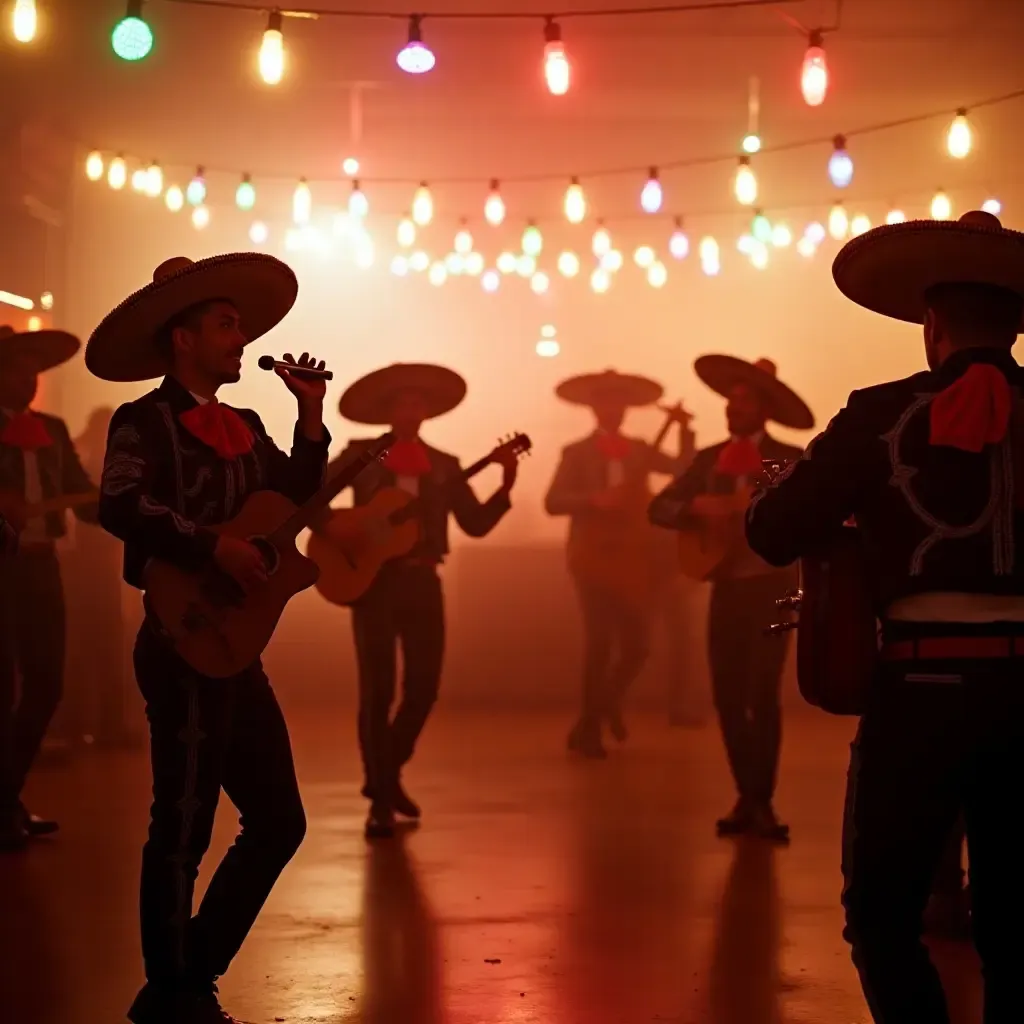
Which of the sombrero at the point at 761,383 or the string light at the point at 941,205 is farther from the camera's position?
the string light at the point at 941,205

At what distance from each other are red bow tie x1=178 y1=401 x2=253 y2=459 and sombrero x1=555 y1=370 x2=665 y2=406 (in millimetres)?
4624

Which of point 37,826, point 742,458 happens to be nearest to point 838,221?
point 742,458

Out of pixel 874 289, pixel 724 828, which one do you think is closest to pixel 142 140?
pixel 724 828

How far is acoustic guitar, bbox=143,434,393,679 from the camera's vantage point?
2486mm

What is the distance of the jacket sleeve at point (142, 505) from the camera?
244cm

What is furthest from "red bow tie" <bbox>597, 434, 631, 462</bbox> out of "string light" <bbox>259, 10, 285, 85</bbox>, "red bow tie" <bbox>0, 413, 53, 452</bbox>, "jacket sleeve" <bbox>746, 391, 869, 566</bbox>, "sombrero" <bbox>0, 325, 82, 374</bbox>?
"jacket sleeve" <bbox>746, 391, 869, 566</bbox>

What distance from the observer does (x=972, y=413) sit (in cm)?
195

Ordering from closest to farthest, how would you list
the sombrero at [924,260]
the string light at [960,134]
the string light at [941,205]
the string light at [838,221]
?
the sombrero at [924,260] → the string light at [960,134] → the string light at [941,205] → the string light at [838,221]

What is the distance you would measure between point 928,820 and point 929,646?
0.24 meters

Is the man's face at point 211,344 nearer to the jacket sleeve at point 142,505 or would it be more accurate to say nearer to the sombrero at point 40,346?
the jacket sleeve at point 142,505

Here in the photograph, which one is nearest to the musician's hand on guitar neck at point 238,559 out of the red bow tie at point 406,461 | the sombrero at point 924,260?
the sombrero at point 924,260

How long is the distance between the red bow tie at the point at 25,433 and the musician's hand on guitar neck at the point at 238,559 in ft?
8.11

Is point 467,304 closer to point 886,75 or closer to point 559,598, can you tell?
point 559,598

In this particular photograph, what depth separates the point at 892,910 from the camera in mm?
1930
